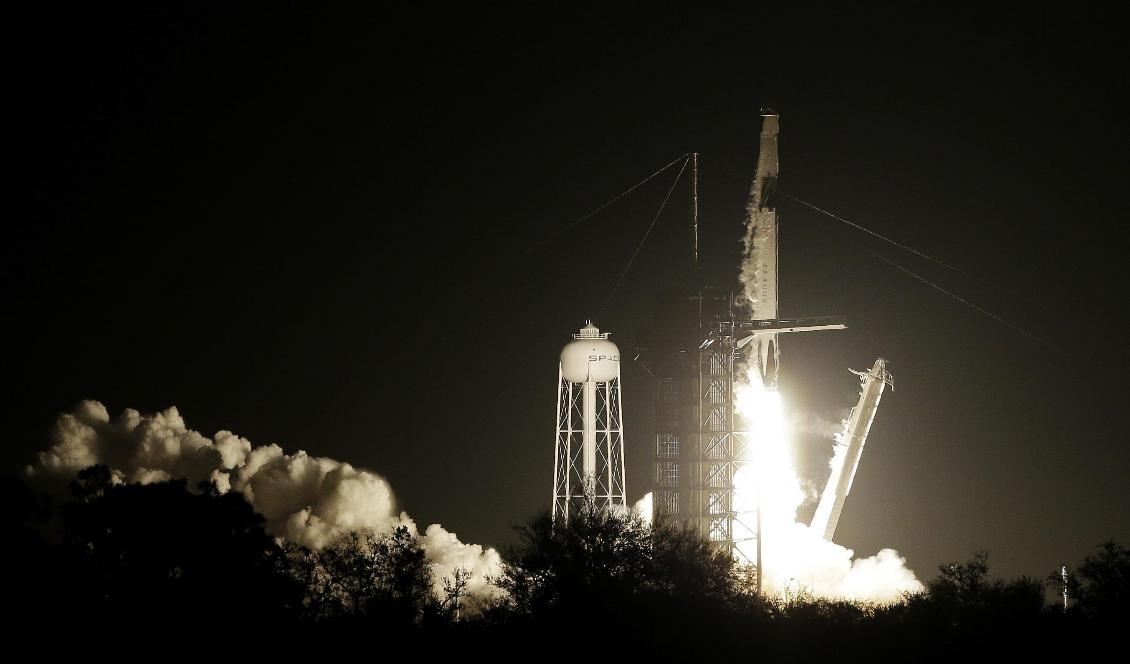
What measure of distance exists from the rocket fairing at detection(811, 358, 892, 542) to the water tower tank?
904 cm

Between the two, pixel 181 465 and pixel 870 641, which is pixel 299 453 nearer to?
pixel 181 465

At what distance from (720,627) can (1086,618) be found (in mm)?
9726

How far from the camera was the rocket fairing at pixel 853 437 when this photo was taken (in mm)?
60688

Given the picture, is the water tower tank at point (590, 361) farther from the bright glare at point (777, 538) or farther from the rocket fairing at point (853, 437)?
the rocket fairing at point (853, 437)

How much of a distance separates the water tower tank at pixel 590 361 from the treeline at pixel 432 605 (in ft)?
50.2

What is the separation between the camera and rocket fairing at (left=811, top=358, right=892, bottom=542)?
2389 inches

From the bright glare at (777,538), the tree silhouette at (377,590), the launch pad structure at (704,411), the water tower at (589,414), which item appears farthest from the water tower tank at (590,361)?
the tree silhouette at (377,590)

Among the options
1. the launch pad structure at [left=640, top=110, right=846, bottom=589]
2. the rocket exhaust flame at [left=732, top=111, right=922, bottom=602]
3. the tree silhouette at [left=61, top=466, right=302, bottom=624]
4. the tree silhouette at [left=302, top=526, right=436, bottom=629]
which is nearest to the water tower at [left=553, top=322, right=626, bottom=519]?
the launch pad structure at [left=640, top=110, right=846, bottom=589]

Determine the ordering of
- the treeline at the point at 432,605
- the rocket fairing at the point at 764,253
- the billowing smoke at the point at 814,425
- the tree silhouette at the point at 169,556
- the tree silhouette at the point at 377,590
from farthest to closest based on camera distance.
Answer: the billowing smoke at the point at 814,425 < the rocket fairing at the point at 764,253 < the tree silhouette at the point at 377,590 < the tree silhouette at the point at 169,556 < the treeline at the point at 432,605

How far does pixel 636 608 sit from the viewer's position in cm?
4150

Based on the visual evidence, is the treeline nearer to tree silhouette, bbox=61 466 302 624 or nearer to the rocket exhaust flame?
tree silhouette, bbox=61 466 302 624

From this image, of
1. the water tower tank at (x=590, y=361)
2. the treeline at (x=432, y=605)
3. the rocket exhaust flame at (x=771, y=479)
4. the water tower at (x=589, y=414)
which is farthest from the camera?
the water tower tank at (x=590, y=361)

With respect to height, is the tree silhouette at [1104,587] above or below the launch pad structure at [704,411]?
below

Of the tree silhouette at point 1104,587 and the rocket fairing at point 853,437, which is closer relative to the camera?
the tree silhouette at point 1104,587
